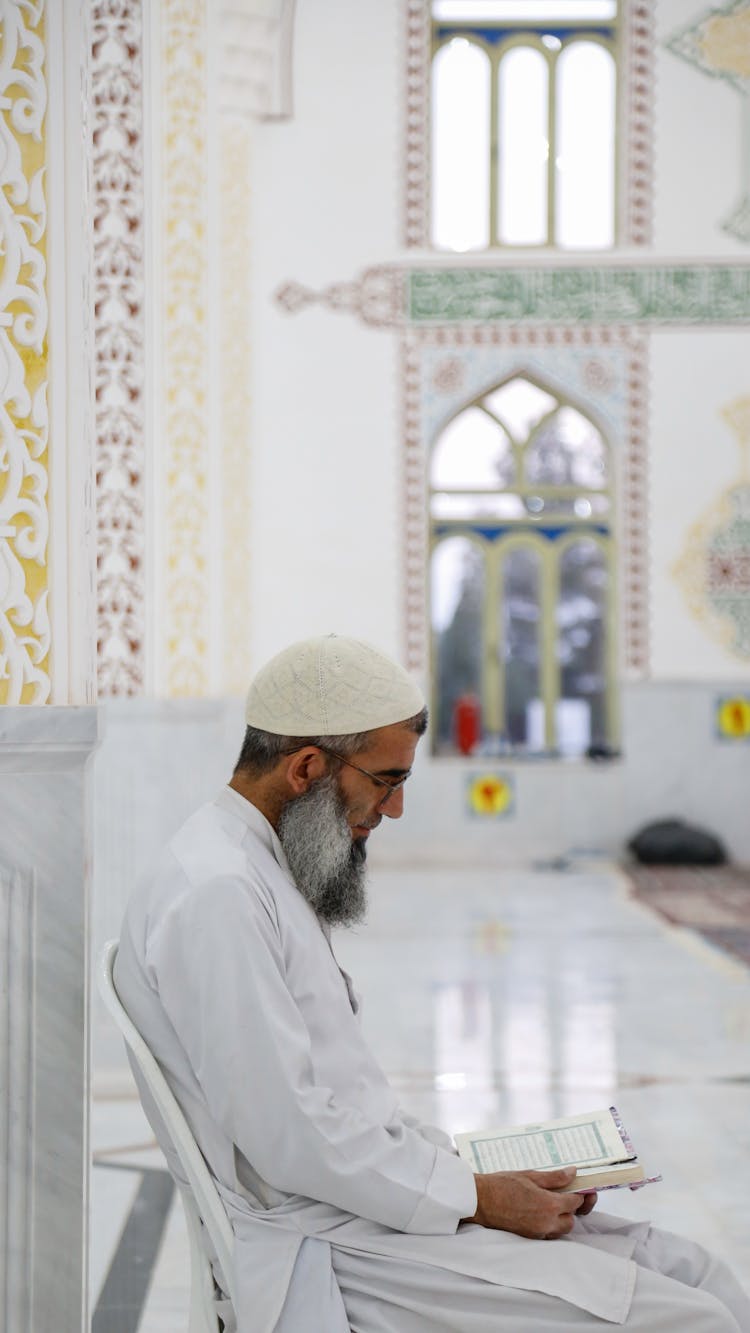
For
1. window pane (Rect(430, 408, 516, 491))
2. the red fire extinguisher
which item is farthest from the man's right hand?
window pane (Rect(430, 408, 516, 491))

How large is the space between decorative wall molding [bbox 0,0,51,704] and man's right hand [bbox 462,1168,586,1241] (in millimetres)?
648

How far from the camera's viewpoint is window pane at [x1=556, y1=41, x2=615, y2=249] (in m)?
7.07

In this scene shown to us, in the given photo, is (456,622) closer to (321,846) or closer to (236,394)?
(236,394)

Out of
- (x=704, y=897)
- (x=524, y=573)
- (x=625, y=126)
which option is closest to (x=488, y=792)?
(x=524, y=573)

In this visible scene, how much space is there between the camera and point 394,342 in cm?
698

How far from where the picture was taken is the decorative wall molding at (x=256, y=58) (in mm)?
5809

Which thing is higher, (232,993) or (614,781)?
(232,993)

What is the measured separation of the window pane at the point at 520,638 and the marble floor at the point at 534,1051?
1.30 metres

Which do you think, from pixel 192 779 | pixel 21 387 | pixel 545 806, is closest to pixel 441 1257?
pixel 21 387

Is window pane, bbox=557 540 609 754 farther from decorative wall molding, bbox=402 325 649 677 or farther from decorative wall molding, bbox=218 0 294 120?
decorative wall molding, bbox=218 0 294 120

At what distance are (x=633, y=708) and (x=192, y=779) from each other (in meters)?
3.79

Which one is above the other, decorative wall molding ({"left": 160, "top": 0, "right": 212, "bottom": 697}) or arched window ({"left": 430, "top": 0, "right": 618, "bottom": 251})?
arched window ({"left": 430, "top": 0, "right": 618, "bottom": 251})

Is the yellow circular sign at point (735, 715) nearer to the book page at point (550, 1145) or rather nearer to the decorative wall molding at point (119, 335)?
the decorative wall molding at point (119, 335)

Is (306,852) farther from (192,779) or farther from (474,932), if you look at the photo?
(474,932)
